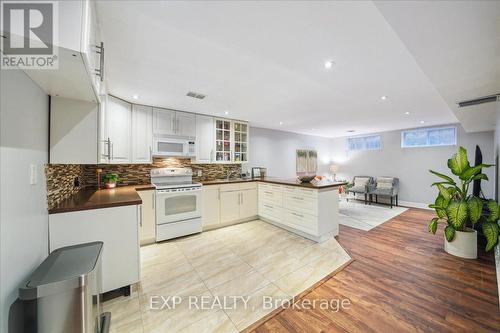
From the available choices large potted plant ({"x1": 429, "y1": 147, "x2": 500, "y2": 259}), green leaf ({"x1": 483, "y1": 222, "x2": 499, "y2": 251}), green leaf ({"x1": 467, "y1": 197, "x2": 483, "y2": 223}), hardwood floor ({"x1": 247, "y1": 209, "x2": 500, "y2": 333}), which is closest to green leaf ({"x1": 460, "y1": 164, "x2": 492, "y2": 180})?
large potted plant ({"x1": 429, "y1": 147, "x2": 500, "y2": 259})

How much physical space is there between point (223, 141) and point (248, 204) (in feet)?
5.01

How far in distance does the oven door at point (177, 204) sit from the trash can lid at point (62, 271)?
A: 1.65 m

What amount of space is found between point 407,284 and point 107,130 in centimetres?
433

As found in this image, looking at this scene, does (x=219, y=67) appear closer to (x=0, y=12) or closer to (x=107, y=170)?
(x=0, y=12)

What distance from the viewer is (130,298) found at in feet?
6.05

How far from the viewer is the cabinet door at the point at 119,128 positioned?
2.94 metres

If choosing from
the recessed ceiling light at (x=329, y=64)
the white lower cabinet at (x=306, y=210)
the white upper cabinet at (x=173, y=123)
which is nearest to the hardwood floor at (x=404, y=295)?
the white lower cabinet at (x=306, y=210)

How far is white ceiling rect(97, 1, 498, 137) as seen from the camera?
4.26ft

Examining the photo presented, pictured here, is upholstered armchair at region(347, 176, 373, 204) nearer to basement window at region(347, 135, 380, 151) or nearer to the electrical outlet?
basement window at region(347, 135, 380, 151)

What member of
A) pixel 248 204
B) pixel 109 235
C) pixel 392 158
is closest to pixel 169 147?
pixel 248 204

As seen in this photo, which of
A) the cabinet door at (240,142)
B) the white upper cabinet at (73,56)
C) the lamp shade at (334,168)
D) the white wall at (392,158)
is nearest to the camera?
the white upper cabinet at (73,56)

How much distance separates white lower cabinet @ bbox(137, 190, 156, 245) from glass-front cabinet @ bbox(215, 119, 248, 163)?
157 cm

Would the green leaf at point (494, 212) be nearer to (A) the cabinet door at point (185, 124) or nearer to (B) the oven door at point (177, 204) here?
(B) the oven door at point (177, 204)

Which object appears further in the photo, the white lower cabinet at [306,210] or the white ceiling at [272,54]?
the white lower cabinet at [306,210]
